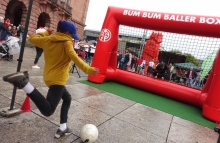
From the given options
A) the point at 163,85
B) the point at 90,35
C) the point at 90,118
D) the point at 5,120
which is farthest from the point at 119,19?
the point at 90,35

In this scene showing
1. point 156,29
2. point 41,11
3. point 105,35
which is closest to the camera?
point 156,29

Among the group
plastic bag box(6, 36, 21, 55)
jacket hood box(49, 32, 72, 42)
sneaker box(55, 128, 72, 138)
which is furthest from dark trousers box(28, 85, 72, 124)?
plastic bag box(6, 36, 21, 55)

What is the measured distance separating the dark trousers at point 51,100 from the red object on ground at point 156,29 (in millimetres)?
4274

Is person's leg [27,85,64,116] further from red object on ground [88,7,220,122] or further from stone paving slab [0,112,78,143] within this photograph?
red object on ground [88,7,220,122]

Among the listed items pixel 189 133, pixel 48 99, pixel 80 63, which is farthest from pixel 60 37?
pixel 189 133

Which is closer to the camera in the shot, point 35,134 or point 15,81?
point 15,81

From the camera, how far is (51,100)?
7.56ft

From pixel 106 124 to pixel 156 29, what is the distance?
442 cm

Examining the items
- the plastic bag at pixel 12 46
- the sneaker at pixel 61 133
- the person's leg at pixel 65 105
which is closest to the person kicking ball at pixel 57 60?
the person's leg at pixel 65 105

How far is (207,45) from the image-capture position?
23.0 ft

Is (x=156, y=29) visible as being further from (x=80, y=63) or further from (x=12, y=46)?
(x=12, y=46)

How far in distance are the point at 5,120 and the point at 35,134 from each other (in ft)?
1.92

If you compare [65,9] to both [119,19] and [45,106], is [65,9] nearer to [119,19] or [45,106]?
[119,19]

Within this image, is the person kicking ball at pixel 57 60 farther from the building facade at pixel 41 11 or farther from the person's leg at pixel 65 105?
the building facade at pixel 41 11
